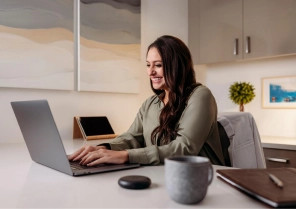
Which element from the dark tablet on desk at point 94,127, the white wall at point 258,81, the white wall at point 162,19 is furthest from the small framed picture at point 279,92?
the dark tablet on desk at point 94,127

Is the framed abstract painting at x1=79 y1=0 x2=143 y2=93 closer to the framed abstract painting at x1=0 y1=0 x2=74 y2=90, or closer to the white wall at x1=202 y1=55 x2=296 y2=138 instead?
the framed abstract painting at x1=0 y1=0 x2=74 y2=90

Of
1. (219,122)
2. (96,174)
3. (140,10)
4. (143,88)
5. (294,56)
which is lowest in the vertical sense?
(96,174)

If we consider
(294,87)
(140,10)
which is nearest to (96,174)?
(140,10)

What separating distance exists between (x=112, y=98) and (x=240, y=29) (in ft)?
3.94

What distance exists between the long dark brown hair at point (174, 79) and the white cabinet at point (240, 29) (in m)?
1.18

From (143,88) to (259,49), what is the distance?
993mm

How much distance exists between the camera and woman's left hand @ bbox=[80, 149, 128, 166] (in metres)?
1.00

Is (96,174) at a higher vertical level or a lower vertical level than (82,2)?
lower

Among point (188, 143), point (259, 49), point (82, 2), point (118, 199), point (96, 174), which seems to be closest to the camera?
point (118, 199)

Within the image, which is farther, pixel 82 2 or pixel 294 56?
pixel 294 56

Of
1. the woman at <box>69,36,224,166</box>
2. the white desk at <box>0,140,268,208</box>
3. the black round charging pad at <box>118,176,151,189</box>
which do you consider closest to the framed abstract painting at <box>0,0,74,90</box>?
the woman at <box>69,36,224,166</box>

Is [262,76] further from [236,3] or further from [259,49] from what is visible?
[236,3]

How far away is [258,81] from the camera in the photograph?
2.72 meters

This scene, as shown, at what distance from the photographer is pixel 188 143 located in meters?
1.10
